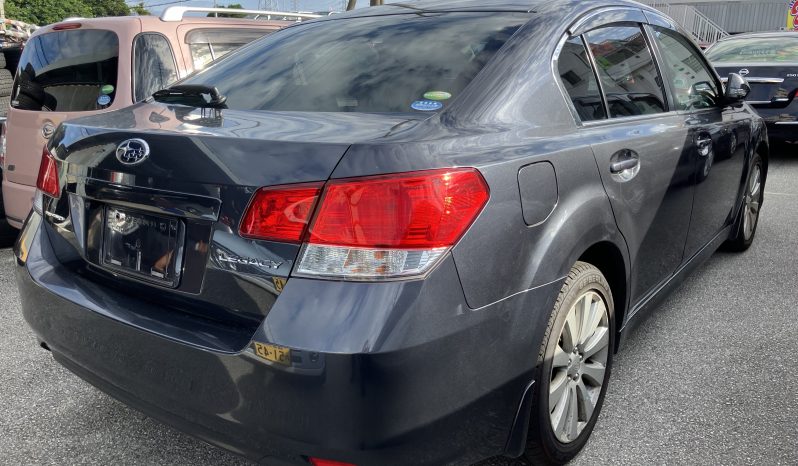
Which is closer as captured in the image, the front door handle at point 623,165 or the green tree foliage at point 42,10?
the front door handle at point 623,165

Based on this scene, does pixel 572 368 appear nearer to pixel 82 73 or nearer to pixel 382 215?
pixel 382 215

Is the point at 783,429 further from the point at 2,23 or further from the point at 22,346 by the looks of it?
the point at 2,23

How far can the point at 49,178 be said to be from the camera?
2285 millimetres

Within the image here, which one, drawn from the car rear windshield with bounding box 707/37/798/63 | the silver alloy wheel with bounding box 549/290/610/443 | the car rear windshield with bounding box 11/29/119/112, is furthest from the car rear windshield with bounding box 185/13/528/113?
the car rear windshield with bounding box 707/37/798/63

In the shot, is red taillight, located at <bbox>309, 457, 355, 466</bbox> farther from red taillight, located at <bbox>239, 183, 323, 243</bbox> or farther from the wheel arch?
the wheel arch

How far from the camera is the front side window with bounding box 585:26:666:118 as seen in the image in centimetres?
262

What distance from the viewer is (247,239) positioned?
5.67ft

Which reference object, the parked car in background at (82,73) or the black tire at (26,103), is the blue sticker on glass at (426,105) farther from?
the black tire at (26,103)

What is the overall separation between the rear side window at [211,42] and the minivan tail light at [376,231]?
3.05 meters

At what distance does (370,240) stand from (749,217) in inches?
155

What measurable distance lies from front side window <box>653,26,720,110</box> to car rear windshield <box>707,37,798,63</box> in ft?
17.6

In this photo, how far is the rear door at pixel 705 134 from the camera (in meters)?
3.20

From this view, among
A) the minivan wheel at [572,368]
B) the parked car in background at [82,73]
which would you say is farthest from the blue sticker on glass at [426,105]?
the parked car in background at [82,73]

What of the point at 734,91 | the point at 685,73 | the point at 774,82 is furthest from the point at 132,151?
the point at 774,82
